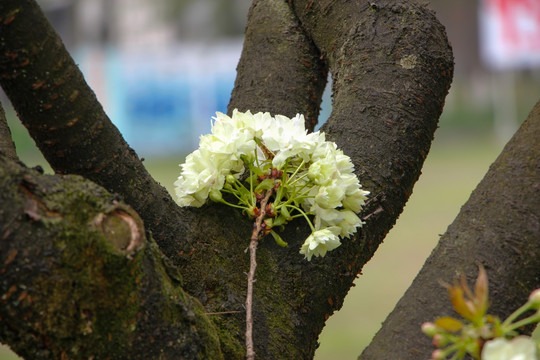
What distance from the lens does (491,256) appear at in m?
1.27

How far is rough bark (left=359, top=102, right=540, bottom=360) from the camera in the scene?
1251mm

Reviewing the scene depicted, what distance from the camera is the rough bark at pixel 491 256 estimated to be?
1.25 meters

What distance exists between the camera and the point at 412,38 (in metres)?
1.62

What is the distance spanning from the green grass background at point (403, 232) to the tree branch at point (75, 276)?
65 centimetres

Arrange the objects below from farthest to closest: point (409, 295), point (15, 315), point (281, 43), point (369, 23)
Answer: point (281, 43)
point (369, 23)
point (409, 295)
point (15, 315)

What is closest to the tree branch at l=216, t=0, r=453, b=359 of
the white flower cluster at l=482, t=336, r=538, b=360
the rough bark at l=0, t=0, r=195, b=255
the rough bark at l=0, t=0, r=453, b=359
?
the rough bark at l=0, t=0, r=453, b=359

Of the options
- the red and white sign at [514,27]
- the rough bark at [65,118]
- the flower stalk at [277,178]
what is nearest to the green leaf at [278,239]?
the flower stalk at [277,178]

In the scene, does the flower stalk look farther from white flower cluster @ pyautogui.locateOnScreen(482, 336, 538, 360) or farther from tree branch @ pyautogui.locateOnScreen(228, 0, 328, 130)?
white flower cluster @ pyautogui.locateOnScreen(482, 336, 538, 360)

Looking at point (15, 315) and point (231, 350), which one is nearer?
point (15, 315)

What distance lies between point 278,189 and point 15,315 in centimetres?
57

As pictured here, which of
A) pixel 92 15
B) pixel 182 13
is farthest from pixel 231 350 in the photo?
pixel 92 15

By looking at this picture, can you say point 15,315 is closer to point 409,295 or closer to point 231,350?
point 231,350

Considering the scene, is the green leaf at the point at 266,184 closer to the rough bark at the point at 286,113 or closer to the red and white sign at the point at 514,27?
the rough bark at the point at 286,113

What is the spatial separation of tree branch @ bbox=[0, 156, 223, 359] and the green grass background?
0.65 m
